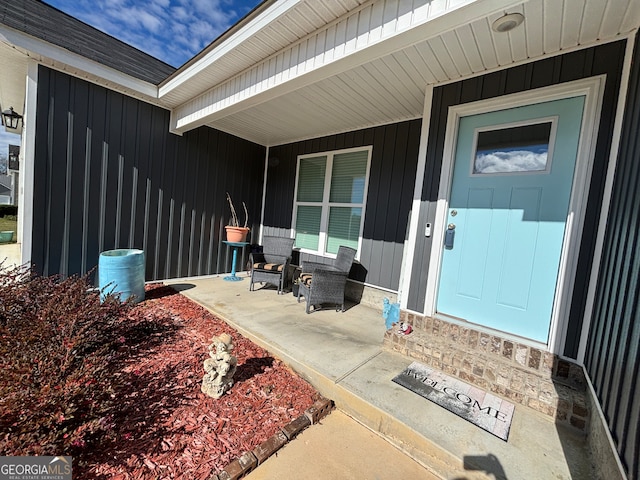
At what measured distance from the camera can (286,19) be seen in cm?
213

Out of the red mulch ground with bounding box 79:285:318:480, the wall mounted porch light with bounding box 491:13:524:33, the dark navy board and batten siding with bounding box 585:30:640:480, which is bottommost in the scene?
the red mulch ground with bounding box 79:285:318:480

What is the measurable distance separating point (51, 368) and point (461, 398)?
2.58 m

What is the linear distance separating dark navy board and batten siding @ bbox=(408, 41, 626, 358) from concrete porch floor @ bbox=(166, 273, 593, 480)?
670 mm

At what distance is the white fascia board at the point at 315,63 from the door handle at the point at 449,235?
1.54 metres

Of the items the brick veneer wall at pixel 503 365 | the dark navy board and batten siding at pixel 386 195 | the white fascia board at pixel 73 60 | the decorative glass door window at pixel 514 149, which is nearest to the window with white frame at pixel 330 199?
the dark navy board and batten siding at pixel 386 195

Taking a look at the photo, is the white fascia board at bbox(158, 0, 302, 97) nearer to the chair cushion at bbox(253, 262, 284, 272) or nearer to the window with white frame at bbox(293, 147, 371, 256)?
the window with white frame at bbox(293, 147, 371, 256)

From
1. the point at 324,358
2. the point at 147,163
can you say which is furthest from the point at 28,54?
the point at 324,358

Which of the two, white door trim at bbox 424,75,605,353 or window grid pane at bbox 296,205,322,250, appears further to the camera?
window grid pane at bbox 296,205,322,250

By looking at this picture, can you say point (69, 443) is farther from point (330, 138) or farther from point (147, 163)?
point (330, 138)

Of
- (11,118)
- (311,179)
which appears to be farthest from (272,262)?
(11,118)

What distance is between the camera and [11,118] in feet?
13.7

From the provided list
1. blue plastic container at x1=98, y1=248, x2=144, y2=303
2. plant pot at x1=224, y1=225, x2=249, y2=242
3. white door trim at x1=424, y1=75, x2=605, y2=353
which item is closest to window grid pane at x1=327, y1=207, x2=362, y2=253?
plant pot at x1=224, y1=225, x2=249, y2=242

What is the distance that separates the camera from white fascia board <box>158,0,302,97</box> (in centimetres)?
208

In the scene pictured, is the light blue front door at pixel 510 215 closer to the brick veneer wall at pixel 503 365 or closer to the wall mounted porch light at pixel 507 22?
the brick veneer wall at pixel 503 365
